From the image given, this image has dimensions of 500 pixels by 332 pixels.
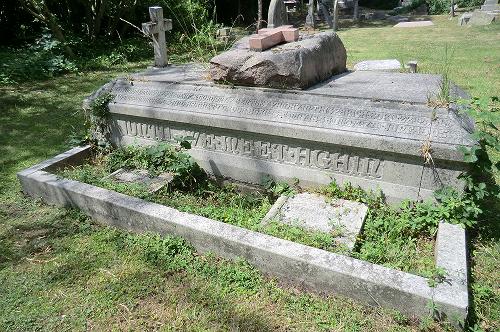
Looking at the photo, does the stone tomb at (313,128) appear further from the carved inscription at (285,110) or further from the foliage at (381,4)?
the foliage at (381,4)

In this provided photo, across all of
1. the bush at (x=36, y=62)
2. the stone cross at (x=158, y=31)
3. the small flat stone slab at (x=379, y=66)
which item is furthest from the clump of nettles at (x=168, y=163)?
the bush at (x=36, y=62)

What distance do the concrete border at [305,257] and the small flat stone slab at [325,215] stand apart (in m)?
0.45

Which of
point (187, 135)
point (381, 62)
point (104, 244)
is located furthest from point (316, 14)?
point (104, 244)

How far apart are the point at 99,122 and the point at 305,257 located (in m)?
3.16

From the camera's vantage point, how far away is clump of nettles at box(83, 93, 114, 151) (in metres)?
4.38

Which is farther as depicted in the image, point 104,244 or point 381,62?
point 381,62

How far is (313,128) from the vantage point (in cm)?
318

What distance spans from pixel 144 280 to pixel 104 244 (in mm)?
633

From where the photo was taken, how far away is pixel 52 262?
296 centimetres

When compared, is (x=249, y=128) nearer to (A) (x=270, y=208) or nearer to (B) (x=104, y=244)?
(A) (x=270, y=208)

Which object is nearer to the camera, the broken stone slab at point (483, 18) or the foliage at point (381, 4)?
the broken stone slab at point (483, 18)

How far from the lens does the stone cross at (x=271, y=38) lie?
3846mm

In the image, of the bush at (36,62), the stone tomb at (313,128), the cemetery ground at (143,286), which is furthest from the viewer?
the bush at (36,62)

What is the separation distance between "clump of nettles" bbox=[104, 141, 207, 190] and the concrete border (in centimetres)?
62
